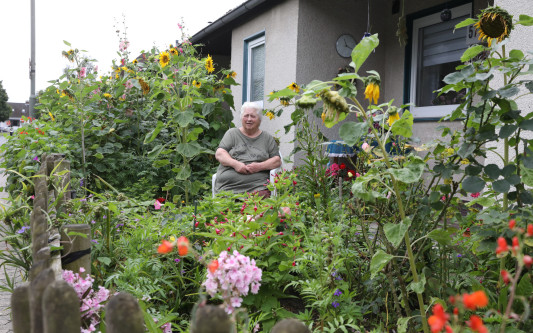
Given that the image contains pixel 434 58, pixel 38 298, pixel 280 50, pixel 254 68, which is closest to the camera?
pixel 38 298

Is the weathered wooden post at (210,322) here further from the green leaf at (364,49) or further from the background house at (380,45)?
the background house at (380,45)

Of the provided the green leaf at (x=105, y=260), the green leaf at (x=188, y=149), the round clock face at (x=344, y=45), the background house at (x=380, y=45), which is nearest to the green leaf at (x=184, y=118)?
the green leaf at (x=188, y=149)

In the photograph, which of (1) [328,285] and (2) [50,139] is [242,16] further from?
(1) [328,285]

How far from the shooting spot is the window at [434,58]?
4922 mm

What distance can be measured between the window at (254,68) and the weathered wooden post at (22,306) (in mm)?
5844

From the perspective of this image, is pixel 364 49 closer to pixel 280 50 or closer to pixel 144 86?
pixel 144 86

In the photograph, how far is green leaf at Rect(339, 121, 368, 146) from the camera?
4.70 feet

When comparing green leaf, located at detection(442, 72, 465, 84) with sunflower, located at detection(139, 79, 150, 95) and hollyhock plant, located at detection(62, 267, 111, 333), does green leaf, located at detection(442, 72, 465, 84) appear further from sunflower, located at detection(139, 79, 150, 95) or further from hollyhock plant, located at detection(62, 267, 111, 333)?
sunflower, located at detection(139, 79, 150, 95)

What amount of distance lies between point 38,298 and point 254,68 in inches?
253

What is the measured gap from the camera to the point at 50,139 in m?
4.49

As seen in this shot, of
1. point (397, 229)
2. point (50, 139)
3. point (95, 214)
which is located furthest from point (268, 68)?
point (397, 229)

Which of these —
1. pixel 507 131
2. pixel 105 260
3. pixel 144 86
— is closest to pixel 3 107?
pixel 144 86

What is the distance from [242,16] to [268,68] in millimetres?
1262

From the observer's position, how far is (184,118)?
13.7ft
